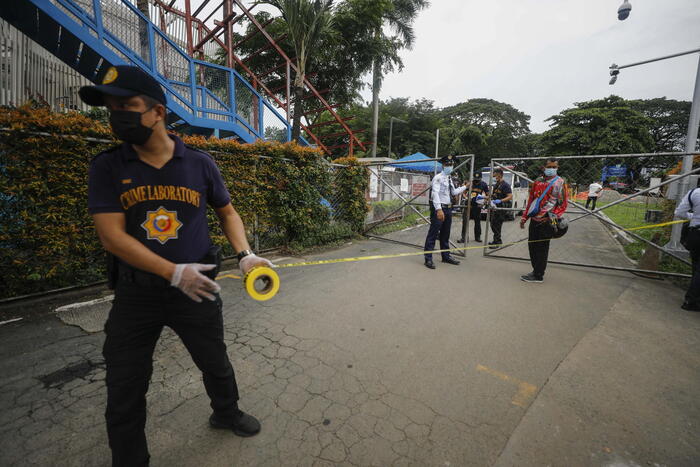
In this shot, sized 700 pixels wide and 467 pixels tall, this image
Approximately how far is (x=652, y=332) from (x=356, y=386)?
3.48 meters

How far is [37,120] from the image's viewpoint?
3463mm

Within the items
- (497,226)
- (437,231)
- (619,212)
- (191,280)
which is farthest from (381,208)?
(191,280)

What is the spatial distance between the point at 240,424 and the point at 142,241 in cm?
128

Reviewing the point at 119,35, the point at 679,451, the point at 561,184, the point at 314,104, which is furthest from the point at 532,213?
the point at 314,104

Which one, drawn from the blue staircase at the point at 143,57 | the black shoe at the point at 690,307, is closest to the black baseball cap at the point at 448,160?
the black shoe at the point at 690,307

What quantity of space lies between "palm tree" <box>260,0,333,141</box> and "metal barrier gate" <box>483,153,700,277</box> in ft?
23.5

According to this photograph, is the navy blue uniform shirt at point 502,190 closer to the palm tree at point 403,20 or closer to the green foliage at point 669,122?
the palm tree at point 403,20

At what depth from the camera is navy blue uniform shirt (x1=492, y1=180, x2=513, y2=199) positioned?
26.6 ft

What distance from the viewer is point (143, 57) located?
22.6ft

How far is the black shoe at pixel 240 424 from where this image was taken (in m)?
1.92

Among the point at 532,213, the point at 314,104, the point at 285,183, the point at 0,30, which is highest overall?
the point at 314,104

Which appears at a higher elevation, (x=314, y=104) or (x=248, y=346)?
(x=314, y=104)

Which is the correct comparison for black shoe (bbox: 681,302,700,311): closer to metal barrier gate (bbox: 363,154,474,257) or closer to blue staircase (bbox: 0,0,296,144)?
metal barrier gate (bbox: 363,154,474,257)

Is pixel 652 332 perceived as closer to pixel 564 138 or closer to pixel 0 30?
pixel 0 30
